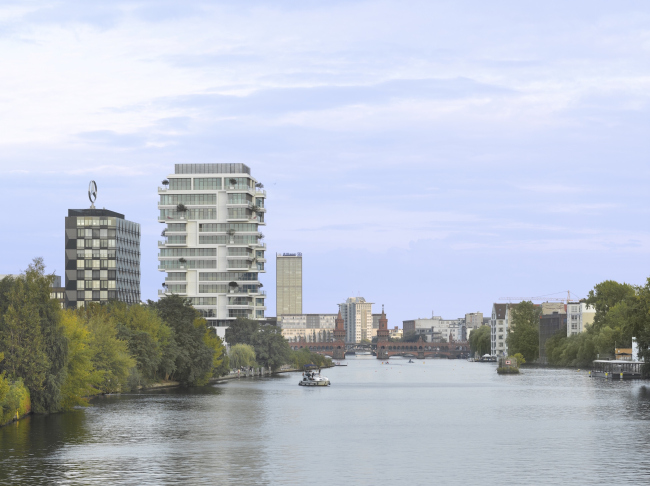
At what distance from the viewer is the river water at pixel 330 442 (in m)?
63.8

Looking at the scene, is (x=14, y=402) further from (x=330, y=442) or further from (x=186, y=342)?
(x=186, y=342)

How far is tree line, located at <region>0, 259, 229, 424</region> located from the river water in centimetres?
327

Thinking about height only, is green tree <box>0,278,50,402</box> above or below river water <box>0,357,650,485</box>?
above

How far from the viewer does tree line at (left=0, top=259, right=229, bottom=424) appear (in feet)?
317

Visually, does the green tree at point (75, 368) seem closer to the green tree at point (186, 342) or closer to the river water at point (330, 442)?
the river water at point (330, 442)

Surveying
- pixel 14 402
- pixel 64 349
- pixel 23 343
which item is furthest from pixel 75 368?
pixel 14 402

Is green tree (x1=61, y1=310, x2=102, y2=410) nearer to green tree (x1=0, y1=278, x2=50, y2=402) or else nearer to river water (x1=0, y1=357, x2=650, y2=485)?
river water (x1=0, y1=357, x2=650, y2=485)

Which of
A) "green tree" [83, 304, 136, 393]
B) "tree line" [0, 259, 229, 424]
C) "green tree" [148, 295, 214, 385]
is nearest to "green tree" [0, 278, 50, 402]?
"tree line" [0, 259, 229, 424]

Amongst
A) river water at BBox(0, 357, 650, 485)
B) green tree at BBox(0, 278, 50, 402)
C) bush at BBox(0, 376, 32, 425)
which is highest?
green tree at BBox(0, 278, 50, 402)

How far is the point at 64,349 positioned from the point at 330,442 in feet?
116

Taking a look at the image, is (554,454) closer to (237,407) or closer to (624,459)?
(624,459)

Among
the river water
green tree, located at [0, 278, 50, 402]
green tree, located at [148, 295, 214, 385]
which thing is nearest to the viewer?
the river water

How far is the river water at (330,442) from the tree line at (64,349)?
3272 mm

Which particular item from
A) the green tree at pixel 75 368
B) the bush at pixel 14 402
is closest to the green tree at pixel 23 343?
the bush at pixel 14 402
